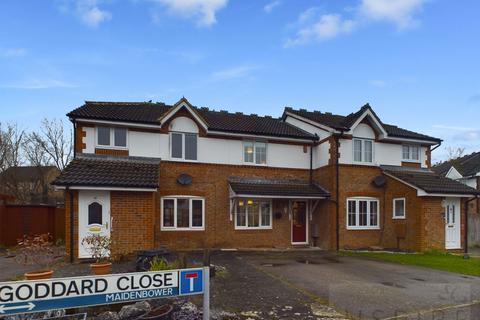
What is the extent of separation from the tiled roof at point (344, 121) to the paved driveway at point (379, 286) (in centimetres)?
711

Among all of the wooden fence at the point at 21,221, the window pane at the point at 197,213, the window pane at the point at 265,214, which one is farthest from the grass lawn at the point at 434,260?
the wooden fence at the point at 21,221

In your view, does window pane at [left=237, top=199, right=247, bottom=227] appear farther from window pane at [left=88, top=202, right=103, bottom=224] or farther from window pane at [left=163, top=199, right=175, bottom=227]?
window pane at [left=88, top=202, right=103, bottom=224]

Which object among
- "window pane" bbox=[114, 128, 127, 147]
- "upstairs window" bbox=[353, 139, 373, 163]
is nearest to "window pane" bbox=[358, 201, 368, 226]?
"upstairs window" bbox=[353, 139, 373, 163]

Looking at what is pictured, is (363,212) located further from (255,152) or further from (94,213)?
(94,213)

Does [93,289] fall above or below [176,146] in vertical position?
below

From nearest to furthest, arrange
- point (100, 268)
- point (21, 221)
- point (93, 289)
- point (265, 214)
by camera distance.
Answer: point (93, 289) → point (100, 268) → point (265, 214) → point (21, 221)

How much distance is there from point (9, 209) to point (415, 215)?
20421mm

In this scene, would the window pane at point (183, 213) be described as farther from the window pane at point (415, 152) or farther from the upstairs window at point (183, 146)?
the window pane at point (415, 152)

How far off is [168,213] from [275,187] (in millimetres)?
5390

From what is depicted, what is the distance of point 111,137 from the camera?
53.4ft

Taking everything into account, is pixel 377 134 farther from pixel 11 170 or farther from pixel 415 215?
pixel 11 170

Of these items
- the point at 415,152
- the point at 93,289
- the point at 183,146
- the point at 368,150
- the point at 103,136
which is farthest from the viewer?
the point at 415,152

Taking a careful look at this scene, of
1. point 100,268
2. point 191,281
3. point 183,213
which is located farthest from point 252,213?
point 191,281

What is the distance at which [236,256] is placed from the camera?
50.0 feet
